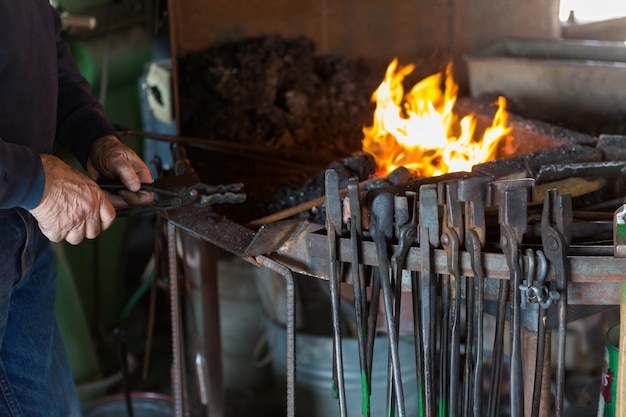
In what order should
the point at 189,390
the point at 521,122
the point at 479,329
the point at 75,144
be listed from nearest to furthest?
the point at 479,329
the point at 75,144
the point at 521,122
the point at 189,390

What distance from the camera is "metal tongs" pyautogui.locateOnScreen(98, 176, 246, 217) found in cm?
173

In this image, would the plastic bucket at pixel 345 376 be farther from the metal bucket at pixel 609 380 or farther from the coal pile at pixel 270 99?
the metal bucket at pixel 609 380

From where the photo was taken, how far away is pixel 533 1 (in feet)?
11.3

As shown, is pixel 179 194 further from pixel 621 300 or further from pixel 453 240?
pixel 621 300

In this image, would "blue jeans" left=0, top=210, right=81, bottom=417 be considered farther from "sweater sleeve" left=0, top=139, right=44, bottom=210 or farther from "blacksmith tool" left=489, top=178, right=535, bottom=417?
"blacksmith tool" left=489, top=178, right=535, bottom=417

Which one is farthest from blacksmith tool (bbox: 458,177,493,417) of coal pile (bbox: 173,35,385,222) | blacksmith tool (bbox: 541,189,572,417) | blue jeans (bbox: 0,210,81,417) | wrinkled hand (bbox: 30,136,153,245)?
coal pile (bbox: 173,35,385,222)

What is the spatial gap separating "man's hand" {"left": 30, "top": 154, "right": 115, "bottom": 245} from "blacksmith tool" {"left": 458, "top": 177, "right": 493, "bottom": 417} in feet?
2.33

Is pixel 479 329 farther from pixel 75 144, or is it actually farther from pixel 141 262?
pixel 141 262

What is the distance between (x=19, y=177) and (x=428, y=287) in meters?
0.77

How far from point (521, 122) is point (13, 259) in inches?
59.3

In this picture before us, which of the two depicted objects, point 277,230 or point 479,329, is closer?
point 479,329

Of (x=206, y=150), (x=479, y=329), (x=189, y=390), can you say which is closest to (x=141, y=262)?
(x=189, y=390)

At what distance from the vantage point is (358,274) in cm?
151

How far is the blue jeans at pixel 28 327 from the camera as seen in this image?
1.68 m
